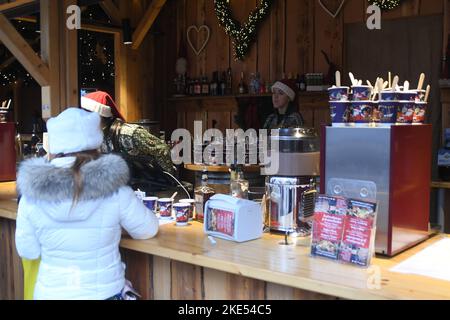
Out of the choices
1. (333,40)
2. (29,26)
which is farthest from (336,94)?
(29,26)

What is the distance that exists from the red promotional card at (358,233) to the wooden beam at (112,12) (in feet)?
19.9

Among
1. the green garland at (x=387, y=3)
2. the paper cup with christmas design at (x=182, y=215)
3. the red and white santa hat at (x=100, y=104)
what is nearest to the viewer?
the paper cup with christmas design at (x=182, y=215)

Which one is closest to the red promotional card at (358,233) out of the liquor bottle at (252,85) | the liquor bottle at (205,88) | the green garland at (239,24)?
the liquor bottle at (252,85)

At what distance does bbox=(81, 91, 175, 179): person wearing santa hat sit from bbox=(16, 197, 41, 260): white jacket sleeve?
5.09 feet

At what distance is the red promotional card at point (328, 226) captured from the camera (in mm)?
1983

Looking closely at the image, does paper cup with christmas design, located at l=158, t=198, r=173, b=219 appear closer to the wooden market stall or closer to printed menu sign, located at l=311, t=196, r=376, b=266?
the wooden market stall

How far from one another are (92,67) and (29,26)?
1.62m

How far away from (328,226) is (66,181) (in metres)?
1.03

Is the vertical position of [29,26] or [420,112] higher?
[29,26]

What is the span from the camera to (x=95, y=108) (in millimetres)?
4047

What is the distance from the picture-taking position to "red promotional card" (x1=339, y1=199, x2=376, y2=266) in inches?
75.1

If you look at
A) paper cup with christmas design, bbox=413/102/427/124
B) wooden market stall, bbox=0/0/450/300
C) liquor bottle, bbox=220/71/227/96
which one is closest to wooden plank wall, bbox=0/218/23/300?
wooden market stall, bbox=0/0/450/300

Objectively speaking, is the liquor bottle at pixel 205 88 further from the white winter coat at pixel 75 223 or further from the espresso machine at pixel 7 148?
the white winter coat at pixel 75 223
